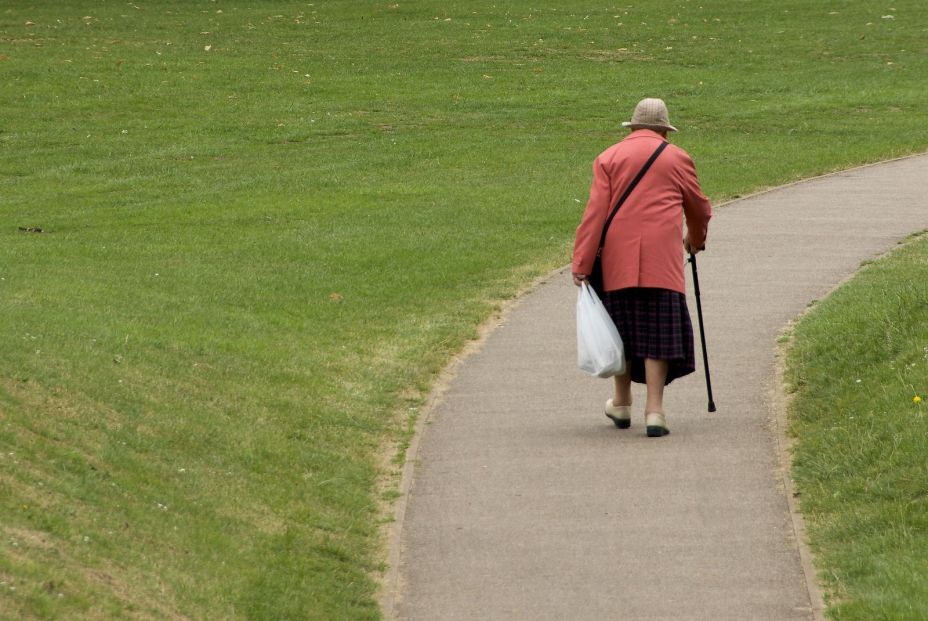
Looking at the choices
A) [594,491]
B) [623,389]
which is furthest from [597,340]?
[594,491]

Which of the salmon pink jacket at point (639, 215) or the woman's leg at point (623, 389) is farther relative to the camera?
the woman's leg at point (623, 389)

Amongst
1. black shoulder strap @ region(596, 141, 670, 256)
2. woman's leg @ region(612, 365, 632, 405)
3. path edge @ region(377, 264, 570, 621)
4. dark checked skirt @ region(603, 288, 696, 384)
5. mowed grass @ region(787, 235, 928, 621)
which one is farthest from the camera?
woman's leg @ region(612, 365, 632, 405)

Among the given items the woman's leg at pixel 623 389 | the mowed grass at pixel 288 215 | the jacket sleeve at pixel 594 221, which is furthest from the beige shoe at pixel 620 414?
the mowed grass at pixel 288 215

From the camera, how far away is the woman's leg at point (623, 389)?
8414mm

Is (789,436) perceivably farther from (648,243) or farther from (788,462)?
(648,243)

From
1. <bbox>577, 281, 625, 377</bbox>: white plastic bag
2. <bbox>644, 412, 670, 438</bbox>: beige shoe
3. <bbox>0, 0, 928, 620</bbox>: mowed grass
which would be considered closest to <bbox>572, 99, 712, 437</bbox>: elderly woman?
<bbox>644, 412, 670, 438</bbox>: beige shoe

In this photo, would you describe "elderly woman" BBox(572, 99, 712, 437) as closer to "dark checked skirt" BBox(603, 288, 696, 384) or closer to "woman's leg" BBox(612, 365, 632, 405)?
"dark checked skirt" BBox(603, 288, 696, 384)

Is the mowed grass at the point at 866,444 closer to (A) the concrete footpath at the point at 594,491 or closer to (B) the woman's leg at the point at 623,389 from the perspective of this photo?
(A) the concrete footpath at the point at 594,491

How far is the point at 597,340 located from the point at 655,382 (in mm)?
427

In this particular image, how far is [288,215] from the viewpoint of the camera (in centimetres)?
1570

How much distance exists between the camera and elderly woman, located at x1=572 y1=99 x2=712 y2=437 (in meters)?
8.07

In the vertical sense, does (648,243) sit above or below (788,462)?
above

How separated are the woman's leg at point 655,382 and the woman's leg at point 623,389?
14 cm

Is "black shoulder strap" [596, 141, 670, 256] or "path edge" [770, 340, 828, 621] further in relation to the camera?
"black shoulder strap" [596, 141, 670, 256]
